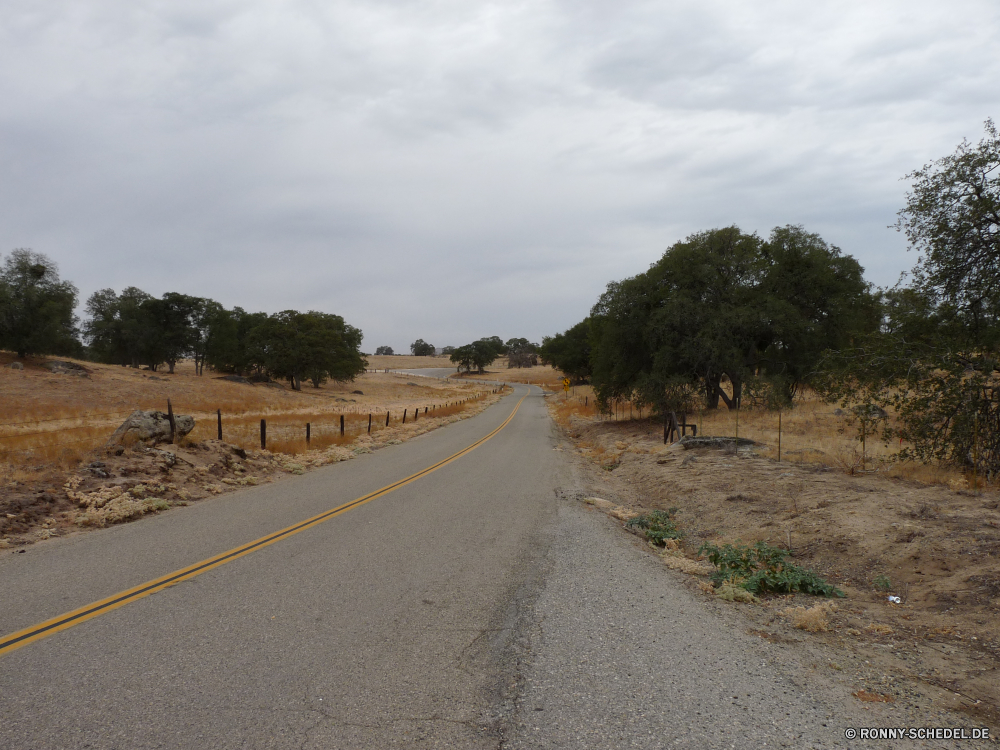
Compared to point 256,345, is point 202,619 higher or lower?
lower

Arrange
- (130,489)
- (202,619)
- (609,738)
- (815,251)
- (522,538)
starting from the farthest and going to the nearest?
1. (815,251)
2. (130,489)
3. (522,538)
4. (202,619)
5. (609,738)

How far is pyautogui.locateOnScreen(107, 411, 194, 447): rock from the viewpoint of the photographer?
42.3 feet

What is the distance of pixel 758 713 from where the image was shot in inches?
136

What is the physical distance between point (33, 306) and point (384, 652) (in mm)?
71767

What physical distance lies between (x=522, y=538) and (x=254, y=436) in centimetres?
1624

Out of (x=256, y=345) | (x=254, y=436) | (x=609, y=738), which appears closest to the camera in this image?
(x=609, y=738)

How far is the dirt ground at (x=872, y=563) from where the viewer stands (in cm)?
408

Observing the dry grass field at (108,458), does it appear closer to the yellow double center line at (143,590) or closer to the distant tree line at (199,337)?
the yellow double center line at (143,590)

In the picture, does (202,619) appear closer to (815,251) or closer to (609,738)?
(609,738)

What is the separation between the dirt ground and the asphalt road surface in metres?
0.71

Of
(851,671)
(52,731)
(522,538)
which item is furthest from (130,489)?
(851,671)

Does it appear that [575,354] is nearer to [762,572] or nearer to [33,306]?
[33,306]

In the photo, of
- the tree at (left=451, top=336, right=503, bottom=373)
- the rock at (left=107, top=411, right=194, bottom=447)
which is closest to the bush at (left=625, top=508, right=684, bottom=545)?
the rock at (left=107, top=411, right=194, bottom=447)

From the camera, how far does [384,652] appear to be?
4254mm
